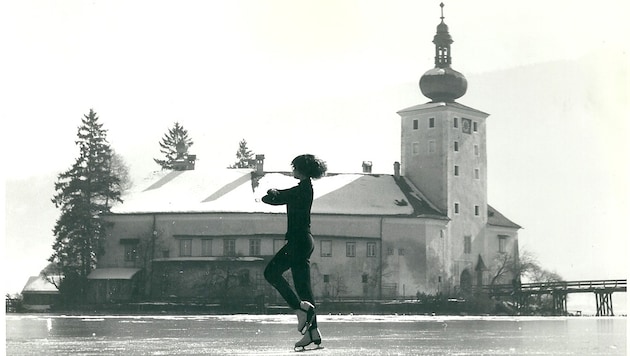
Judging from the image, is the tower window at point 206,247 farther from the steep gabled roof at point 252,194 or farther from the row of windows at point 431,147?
the row of windows at point 431,147

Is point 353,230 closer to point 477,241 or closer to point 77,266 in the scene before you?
point 477,241

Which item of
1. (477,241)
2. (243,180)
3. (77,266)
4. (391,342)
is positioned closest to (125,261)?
(77,266)

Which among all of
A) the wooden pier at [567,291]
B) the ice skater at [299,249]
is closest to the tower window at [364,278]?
the wooden pier at [567,291]

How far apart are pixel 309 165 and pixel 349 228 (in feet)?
210

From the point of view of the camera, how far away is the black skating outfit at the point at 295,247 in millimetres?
8453

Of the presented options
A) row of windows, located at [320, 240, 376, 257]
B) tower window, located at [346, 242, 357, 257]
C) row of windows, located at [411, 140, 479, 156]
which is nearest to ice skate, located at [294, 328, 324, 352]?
row of windows, located at [320, 240, 376, 257]

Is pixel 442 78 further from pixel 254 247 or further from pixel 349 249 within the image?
pixel 254 247

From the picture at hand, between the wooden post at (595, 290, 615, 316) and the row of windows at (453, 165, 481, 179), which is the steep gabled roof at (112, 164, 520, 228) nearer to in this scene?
the row of windows at (453, 165, 481, 179)

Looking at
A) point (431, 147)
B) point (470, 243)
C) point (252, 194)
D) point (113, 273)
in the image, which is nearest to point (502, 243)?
point (470, 243)

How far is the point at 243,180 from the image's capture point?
76875mm

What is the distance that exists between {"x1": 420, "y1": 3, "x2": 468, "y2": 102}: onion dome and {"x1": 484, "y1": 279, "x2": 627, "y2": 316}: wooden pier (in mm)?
17385

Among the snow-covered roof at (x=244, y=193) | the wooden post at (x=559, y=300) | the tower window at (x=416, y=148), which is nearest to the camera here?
the wooden post at (x=559, y=300)

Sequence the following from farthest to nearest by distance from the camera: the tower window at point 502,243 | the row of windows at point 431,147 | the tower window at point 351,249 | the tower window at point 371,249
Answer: the row of windows at point 431,147, the tower window at point 502,243, the tower window at point 371,249, the tower window at point 351,249

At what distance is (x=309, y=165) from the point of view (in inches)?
341
